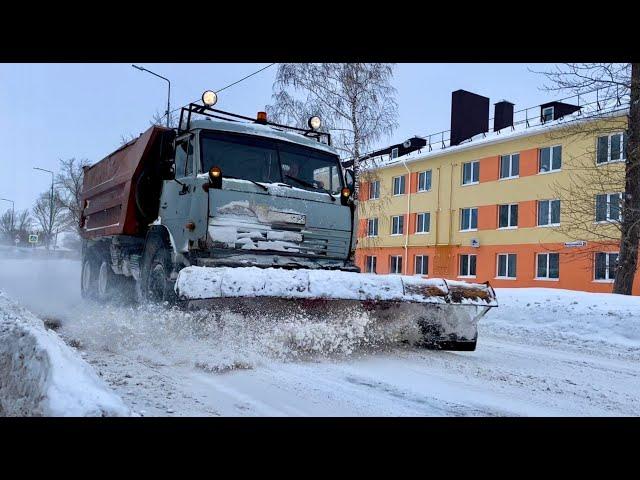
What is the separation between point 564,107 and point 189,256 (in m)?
27.7

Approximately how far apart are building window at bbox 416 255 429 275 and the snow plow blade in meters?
26.1

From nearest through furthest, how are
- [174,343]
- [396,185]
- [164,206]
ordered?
1. [174,343]
2. [164,206]
3. [396,185]

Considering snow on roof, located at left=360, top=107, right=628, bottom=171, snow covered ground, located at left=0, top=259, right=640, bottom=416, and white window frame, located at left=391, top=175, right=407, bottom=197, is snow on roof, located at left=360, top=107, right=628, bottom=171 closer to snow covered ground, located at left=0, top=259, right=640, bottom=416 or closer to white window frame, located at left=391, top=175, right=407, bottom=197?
white window frame, located at left=391, top=175, right=407, bottom=197

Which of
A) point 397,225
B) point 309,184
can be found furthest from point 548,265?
point 309,184

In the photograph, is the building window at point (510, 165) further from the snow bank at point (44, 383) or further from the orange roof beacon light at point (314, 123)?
the snow bank at point (44, 383)

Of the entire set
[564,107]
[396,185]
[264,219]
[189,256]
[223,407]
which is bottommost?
[223,407]

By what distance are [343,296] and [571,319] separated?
6050mm

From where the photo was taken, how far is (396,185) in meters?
36.4

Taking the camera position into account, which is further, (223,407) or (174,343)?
(174,343)

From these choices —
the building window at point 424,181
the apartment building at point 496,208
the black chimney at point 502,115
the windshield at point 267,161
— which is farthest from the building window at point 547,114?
the windshield at point 267,161

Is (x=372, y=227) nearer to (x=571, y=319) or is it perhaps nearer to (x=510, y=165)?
(x=510, y=165)

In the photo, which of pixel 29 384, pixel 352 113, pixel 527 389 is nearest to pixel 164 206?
pixel 29 384

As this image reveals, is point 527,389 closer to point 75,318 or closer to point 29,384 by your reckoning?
point 29,384
